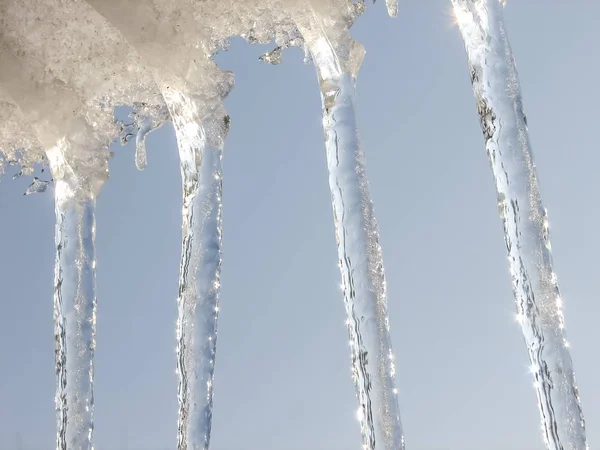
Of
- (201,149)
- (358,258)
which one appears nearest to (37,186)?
(201,149)

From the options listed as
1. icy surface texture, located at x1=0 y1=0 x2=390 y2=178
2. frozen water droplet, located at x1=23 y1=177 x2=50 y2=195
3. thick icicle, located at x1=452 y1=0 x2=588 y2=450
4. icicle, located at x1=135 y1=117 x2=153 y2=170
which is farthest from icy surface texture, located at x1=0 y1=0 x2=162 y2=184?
thick icicle, located at x1=452 y1=0 x2=588 y2=450

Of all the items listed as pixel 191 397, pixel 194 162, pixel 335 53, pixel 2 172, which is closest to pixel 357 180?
pixel 335 53

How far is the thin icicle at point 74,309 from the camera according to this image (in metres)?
5.02

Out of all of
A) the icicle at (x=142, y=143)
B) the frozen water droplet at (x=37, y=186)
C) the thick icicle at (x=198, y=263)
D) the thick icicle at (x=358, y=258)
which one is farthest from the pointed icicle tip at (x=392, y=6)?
the frozen water droplet at (x=37, y=186)

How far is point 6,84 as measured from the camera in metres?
4.98

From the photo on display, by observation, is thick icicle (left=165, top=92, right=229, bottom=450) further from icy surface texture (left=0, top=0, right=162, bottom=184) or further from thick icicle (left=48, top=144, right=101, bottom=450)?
thick icicle (left=48, top=144, right=101, bottom=450)

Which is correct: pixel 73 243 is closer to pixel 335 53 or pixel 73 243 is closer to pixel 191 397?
pixel 191 397

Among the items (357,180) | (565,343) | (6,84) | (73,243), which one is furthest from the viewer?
(73,243)

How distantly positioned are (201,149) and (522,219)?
190 centimetres

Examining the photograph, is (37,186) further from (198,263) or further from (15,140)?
(198,263)

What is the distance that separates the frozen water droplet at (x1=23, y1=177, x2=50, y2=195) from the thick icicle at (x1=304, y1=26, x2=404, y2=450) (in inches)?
113

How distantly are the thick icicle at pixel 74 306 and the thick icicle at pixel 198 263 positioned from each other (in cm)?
112

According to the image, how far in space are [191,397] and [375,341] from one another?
3.78 feet

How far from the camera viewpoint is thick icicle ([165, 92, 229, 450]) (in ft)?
13.7
